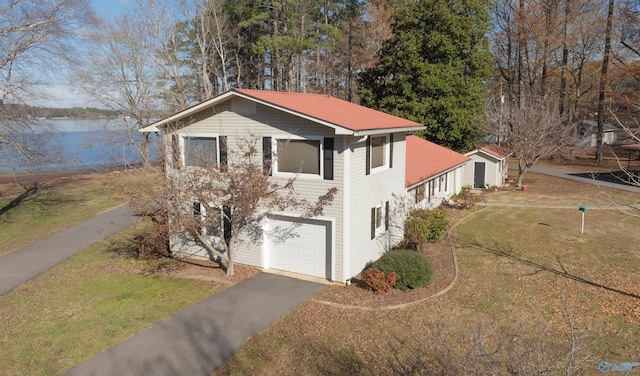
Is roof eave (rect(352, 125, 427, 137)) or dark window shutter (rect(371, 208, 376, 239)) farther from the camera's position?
dark window shutter (rect(371, 208, 376, 239))

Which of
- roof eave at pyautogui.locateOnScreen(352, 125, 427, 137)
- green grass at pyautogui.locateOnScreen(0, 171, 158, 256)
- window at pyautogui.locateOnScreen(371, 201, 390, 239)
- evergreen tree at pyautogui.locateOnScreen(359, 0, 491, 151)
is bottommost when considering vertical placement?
green grass at pyautogui.locateOnScreen(0, 171, 158, 256)

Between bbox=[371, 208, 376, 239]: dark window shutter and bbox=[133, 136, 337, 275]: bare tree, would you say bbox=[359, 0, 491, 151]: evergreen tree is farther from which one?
bbox=[133, 136, 337, 275]: bare tree

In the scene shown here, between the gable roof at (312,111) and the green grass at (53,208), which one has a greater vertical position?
the gable roof at (312,111)

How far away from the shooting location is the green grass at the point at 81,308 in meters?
9.66

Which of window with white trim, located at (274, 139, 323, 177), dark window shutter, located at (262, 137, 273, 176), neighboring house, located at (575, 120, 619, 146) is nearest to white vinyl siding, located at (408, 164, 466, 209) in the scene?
window with white trim, located at (274, 139, 323, 177)

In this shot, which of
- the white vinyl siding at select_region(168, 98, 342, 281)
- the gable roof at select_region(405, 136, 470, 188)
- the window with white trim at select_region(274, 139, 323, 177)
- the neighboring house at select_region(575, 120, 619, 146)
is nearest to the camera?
the white vinyl siding at select_region(168, 98, 342, 281)

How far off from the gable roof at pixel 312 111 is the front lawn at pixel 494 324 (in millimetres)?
5265

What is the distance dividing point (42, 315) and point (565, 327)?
13844 mm

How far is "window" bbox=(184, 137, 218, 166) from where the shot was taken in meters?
14.5

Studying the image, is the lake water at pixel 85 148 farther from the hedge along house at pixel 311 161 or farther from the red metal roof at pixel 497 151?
the red metal roof at pixel 497 151

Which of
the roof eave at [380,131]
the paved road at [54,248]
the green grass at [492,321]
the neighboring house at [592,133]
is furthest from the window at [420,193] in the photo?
the neighboring house at [592,133]

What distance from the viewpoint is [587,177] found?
34781 mm

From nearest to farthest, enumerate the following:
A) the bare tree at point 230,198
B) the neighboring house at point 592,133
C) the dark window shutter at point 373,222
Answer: the bare tree at point 230,198
the dark window shutter at point 373,222
the neighboring house at point 592,133

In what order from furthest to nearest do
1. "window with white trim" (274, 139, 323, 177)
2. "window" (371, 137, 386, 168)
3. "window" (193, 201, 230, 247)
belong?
"window" (371, 137, 386, 168) < "window" (193, 201, 230, 247) < "window with white trim" (274, 139, 323, 177)
